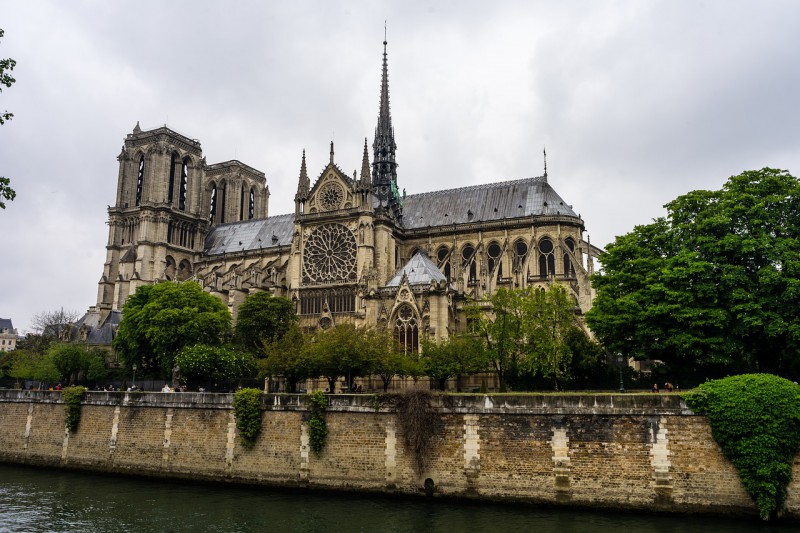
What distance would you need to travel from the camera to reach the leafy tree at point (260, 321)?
53969mm

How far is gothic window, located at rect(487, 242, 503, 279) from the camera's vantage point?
205 ft

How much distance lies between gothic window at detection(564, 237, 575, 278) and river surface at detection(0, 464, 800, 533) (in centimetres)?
3674

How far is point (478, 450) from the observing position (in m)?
26.4

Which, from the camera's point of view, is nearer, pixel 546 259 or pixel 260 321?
pixel 260 321

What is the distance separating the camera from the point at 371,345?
3806 cm

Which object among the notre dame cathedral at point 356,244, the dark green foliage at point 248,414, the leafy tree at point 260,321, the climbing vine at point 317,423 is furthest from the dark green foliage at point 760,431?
the leafy tree at point 260,321

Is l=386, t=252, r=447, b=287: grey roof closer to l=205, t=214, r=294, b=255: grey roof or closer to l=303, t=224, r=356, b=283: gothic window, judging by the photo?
l=303, t=224, r=356, b=283: gothic window

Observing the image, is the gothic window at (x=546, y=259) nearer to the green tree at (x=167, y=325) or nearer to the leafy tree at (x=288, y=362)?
the green tree at (x=167, y=325)

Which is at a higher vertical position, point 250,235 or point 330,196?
point 250,235

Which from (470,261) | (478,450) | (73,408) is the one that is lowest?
(478,450)

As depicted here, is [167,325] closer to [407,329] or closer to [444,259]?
[407,329]

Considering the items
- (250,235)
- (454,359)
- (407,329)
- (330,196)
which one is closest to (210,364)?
(407,329)

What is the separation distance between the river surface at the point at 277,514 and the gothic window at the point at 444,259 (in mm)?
37835

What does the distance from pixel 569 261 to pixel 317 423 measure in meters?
36.8
